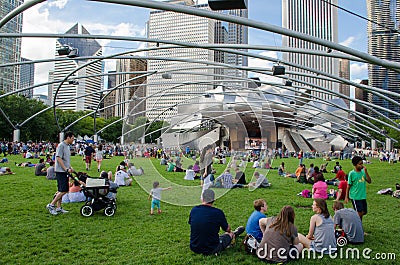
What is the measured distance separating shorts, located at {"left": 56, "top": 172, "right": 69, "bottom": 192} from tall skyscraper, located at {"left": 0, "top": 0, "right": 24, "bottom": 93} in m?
39.5

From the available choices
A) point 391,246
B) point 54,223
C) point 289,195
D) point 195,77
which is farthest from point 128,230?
point 195,77

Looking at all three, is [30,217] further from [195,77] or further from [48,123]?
[48,123]

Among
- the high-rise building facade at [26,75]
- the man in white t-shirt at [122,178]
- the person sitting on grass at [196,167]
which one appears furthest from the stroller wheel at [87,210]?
the high-rise building facade at [26,75]

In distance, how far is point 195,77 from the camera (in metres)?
29.3

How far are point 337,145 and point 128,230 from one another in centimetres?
6833

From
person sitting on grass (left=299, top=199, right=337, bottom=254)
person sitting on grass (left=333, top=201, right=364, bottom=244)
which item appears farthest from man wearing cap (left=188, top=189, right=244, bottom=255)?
person sitting on grass (left=333, top=201, right=364, bottom=244)

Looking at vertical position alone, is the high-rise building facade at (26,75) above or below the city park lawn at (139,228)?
above

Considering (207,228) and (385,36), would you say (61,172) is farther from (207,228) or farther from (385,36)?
(385,36)

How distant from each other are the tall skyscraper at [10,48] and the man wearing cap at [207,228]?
43520 millimetres

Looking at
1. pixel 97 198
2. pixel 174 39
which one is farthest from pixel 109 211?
pixel 174 39

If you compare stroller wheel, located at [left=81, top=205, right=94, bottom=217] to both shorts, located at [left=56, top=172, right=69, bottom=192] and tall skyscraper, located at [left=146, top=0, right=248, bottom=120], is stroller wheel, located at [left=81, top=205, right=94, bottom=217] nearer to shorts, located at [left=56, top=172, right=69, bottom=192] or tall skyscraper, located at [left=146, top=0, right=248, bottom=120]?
shorts, located at [left=56, top=172, right=69, bottom=192]

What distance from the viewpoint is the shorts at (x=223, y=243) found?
5.64 m

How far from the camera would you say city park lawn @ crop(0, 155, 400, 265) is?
5516mm

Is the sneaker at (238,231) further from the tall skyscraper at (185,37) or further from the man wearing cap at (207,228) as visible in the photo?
the tall skyscraper at (185,37)
